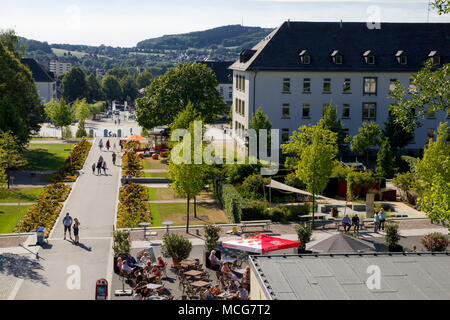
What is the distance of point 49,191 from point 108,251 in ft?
49.1

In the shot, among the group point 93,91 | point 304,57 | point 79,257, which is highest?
point 93,91

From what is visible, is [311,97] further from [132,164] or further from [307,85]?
[132,164]

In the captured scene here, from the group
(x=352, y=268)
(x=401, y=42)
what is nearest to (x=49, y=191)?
(x=352, y=268)

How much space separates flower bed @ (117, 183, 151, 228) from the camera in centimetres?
3129

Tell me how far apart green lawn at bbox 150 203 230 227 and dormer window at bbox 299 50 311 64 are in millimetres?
24921

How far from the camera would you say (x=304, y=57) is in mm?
57000

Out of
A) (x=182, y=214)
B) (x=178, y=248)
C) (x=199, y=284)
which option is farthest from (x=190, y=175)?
(x=199, y=284)

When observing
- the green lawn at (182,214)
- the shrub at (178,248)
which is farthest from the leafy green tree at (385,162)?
the shrub at (178,248)

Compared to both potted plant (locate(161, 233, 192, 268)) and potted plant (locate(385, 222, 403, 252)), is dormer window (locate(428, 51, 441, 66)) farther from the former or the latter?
potted plant (locate(161, 233, 192, 268))

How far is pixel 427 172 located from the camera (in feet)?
111

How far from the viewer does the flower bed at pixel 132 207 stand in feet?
103

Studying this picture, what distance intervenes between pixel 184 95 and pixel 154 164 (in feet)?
28.9

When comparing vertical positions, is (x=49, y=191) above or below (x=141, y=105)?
below
